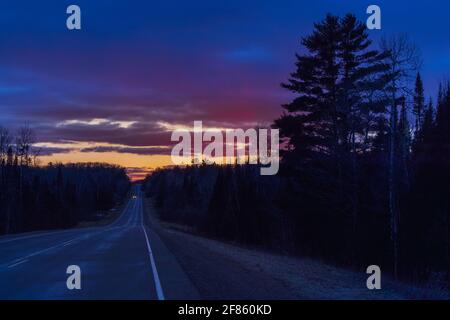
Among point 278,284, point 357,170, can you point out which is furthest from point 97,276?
point 357,170

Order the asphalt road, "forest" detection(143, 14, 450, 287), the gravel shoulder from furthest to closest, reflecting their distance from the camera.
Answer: "forest" detection(143, 14, 450, 287), the gravel shoulder, the asphalt road

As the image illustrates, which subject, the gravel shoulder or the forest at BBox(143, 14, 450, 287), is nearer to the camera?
the gravel shoulder

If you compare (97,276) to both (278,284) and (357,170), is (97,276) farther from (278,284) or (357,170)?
(357,170)

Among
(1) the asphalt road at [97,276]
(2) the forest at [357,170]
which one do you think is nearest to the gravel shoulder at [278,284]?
(1) the asphalt road at [97,276]

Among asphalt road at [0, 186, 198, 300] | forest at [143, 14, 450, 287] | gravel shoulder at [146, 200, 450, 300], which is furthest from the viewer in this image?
forest at [143, 14, 450, 287]

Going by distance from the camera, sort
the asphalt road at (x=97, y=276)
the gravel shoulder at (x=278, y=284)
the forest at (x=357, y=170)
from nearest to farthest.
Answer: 1. the asphalt road at (x=97, y=276)
2. the gravel shoulder at (x=278, y=284)
3. the forest at (x=357, y=170)

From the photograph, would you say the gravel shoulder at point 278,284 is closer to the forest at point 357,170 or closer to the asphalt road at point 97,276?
the asphalt road at point 97,276

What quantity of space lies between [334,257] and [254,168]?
152 feet

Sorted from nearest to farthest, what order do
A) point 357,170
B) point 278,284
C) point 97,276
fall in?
point 278,284 < point 97,276 < point 357,170

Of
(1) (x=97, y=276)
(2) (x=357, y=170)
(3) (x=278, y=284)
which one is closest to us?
(3) (x=278, y=284)

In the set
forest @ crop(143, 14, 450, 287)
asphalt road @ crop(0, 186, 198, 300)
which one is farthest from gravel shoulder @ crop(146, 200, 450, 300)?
forest @ crop(143, 14, 450, 287)

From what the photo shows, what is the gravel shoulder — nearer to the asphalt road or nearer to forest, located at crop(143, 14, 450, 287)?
the asphalt road
